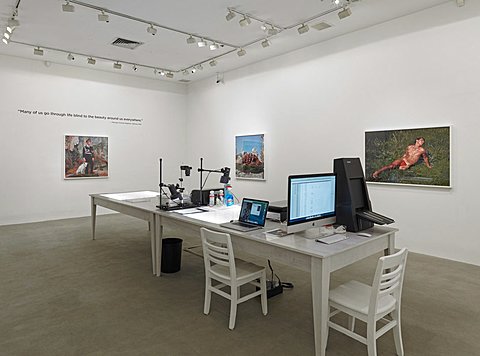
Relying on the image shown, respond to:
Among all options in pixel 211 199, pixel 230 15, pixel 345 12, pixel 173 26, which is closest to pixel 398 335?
pixel 211 199

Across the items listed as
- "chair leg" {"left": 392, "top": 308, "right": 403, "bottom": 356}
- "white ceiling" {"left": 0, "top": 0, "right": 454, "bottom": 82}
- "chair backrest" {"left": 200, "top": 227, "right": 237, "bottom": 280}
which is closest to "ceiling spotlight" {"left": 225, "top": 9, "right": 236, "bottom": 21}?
"white ceiling" {"left": 0, "top": 0, "right": 454, "bottom": 82}

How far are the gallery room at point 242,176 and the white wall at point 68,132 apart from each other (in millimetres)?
39

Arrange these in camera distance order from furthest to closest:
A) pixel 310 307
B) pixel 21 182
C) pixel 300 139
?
1. pixel 21 182
2. pixel 300 139
3. pixel 310 307

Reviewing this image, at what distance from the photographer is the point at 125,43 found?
6203 millimetres

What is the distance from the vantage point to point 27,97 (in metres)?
7.05

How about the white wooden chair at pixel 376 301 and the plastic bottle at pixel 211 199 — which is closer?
the white wooden chair at pixel 376 301

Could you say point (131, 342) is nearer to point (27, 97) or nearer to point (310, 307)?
point (310, 307)

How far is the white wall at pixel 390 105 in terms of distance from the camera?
14.4 feet

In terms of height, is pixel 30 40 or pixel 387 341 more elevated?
pixel 30 40

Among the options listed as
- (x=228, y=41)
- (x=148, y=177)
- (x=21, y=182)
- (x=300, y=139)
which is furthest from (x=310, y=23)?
(x=21, y=182)

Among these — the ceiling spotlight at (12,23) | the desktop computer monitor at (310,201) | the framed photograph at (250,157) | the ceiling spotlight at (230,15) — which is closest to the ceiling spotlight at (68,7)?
the ceiling spotlight at (12,23)

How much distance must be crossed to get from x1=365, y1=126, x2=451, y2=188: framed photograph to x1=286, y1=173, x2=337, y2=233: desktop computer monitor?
8.56 feet

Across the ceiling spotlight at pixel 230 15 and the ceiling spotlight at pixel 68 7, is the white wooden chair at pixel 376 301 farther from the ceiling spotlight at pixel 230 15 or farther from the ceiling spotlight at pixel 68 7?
the ceiling spotlight at pixel 68 7

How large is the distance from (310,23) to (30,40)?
15.9 ft
